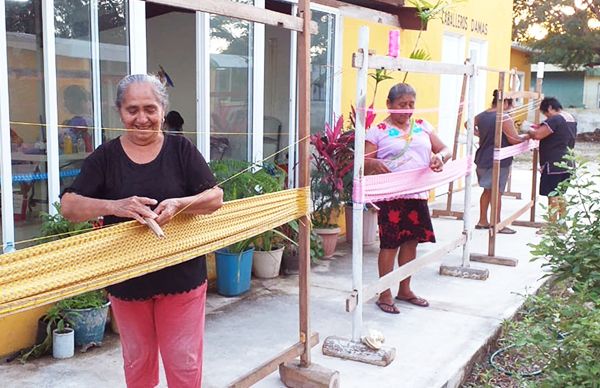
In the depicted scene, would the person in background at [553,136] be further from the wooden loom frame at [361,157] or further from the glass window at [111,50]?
the glass window at [111,50]

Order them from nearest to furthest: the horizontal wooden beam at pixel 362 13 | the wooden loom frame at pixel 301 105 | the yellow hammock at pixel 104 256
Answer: the yellow hammock at pixel 104 256 → the wooden loom frame at pixel 301 105 → the horizontal wooden beam at pixel 362 13

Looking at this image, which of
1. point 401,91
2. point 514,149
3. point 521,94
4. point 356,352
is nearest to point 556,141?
point 514,149

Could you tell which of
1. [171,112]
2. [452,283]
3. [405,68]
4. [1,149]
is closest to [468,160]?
[452,283]

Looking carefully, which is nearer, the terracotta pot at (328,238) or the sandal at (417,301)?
the sandal at (417,301)

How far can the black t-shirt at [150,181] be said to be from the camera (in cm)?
244

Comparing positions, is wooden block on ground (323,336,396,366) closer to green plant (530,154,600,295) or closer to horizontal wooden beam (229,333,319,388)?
horizontal wooden beam (229,333,319,388)

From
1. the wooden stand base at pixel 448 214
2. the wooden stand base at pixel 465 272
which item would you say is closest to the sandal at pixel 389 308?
the wooden stand base at pixel 465 272

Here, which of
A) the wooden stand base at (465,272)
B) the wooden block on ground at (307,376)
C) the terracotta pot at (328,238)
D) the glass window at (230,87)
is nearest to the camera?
the wooden block on ground at (307,376)

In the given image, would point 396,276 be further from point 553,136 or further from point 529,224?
point 529,224

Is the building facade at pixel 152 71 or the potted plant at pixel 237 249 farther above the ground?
the building facade at pixel 152 71

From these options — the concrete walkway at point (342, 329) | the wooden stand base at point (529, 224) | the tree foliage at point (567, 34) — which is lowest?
the concrete walkway at point (342, 329)

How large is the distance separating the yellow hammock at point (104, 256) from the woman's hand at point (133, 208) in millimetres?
98

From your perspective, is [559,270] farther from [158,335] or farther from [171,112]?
[171,112]

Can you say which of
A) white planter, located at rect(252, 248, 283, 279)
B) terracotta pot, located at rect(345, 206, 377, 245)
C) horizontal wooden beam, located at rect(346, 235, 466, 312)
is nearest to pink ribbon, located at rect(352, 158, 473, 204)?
horizontal wooden beam, located at rect(346, 235, 466, 312)
